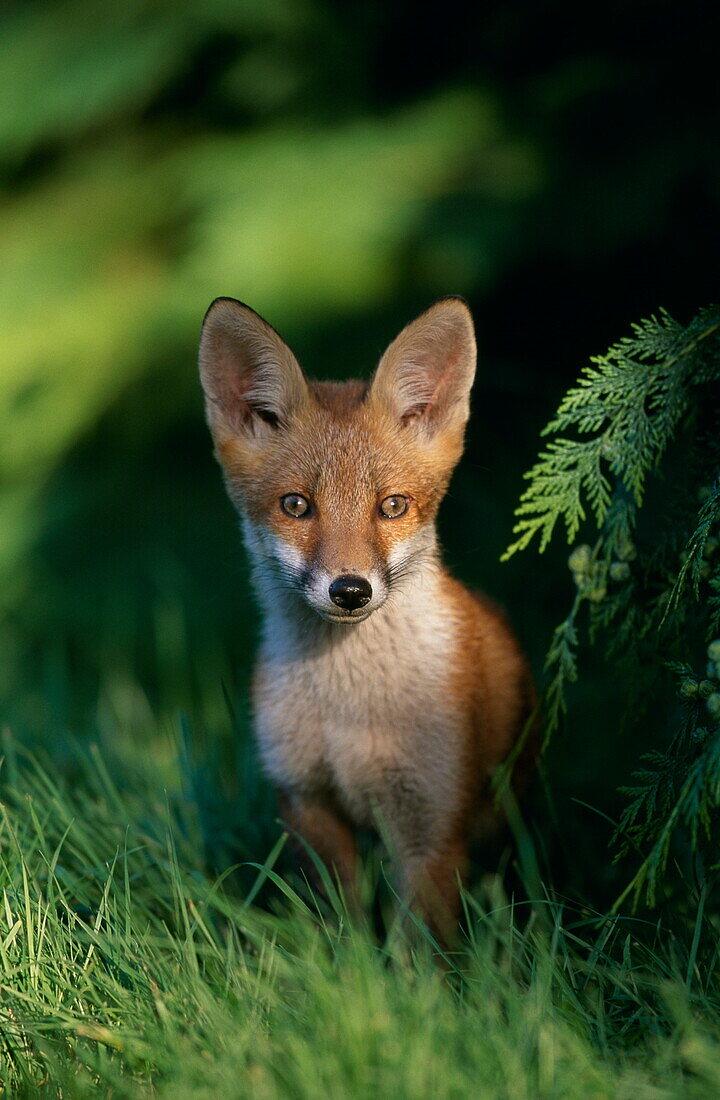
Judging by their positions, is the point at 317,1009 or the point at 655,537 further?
the point at 655,537

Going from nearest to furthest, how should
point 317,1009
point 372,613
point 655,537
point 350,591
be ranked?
point 317,1009, point 350,591, point 655,537, point 372,613

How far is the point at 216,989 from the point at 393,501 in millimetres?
1346

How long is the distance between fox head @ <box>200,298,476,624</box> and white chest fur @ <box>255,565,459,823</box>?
15 cm

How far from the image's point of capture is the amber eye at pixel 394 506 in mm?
Answer: 3031

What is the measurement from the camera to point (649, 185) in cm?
390

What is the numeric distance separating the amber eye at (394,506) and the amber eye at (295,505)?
211 mm

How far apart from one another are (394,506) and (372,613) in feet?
1.00

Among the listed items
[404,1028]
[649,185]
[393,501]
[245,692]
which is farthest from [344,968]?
[649,185]

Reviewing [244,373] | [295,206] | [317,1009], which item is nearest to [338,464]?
[244,373]

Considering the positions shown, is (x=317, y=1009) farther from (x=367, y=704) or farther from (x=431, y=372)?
(x=431, y=372)

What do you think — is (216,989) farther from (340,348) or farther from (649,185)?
(649,185)

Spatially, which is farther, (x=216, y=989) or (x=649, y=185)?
(x=649, y=185)

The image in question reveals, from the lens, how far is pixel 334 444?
3092 millimetres

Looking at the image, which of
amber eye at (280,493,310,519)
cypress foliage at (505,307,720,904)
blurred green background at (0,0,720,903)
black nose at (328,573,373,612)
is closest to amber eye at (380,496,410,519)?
amber eye at (280,493,310,519)
